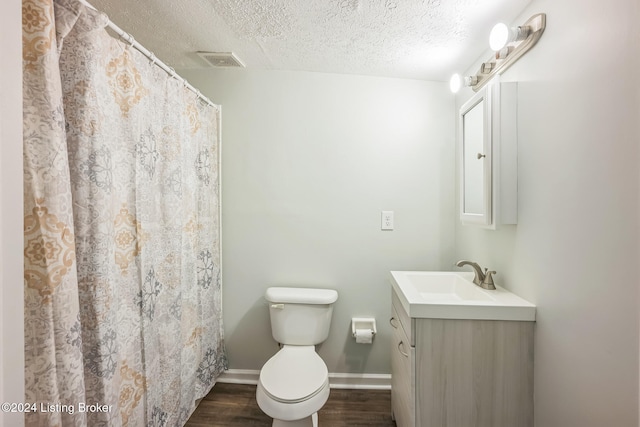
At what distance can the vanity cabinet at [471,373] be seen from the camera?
1.05 metres

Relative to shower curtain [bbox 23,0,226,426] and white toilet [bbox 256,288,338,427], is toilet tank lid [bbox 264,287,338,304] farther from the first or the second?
shower curtain [bbox 23,0,226,426]

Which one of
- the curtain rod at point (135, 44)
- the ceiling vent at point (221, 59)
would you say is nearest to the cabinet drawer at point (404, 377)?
the curtain rod at point (135, 44)

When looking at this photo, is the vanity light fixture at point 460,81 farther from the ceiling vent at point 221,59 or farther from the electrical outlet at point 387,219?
the ceiling vent at point 221,59

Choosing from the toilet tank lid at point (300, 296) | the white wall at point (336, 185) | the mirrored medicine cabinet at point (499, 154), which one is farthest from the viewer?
the white wall at point (336, 185)

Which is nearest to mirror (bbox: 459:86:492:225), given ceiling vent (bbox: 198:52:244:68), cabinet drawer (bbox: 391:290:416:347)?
cabinet drawer (bbox: 391:290:416:347)

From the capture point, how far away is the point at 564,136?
945mm

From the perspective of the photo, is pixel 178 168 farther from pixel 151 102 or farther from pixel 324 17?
pixel 324 17

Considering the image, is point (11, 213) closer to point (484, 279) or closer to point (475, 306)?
point (475, 306)

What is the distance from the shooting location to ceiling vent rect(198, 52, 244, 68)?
167 centimetres

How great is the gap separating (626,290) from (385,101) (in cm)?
154

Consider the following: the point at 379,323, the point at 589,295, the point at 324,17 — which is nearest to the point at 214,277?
the point at 379,323

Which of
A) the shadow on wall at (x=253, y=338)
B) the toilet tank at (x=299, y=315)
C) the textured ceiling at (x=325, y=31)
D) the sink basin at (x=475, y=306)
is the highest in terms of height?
the textured ceiling at (x=325, y=31)

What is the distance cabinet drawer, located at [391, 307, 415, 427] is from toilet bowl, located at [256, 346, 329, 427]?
363 millimetres

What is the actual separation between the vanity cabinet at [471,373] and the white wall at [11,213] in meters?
1.16
